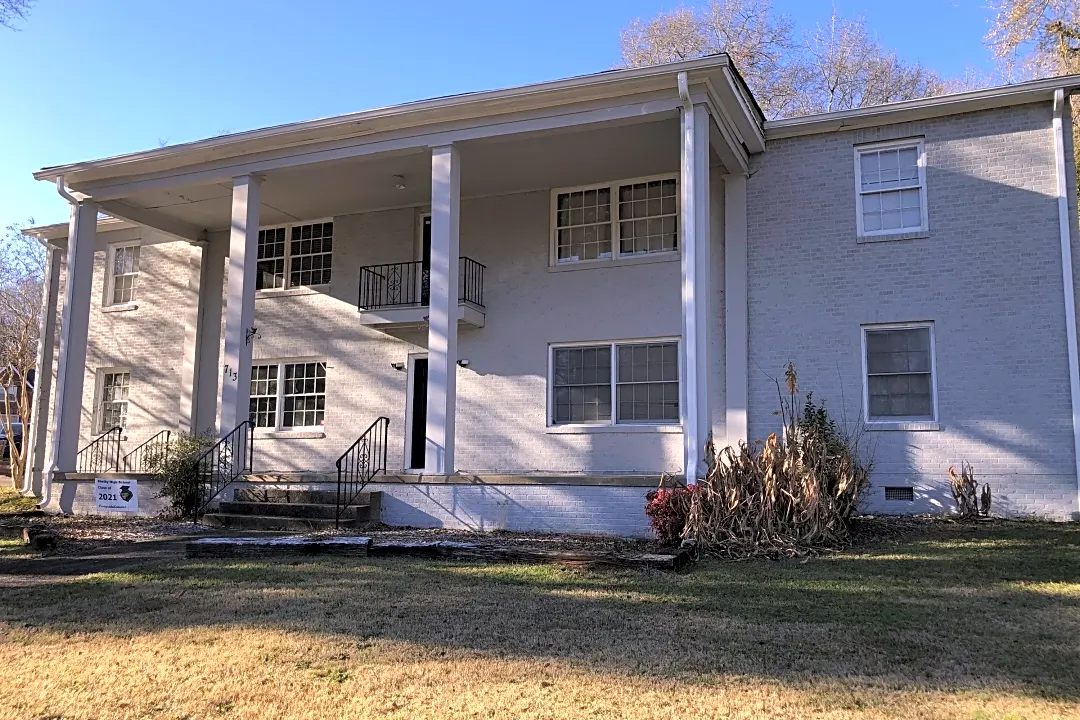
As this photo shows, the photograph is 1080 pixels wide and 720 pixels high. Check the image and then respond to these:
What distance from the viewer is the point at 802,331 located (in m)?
12.9

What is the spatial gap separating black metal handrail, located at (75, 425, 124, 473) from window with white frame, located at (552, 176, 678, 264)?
1020 centimetres

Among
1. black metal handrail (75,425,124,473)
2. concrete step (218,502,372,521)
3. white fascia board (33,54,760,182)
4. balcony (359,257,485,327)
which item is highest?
white fascia board (33,54,760,182)

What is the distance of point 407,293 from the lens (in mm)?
15648

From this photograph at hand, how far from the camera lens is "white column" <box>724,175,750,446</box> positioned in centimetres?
1297

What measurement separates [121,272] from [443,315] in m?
10.3

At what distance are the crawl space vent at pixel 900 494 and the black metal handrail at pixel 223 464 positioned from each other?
9.40 m

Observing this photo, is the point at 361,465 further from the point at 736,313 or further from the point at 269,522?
the point at 736,313

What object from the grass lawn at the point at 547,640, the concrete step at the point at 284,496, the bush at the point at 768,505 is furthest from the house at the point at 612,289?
the grass lawn at the point at 547,640

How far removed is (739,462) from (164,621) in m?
5.74

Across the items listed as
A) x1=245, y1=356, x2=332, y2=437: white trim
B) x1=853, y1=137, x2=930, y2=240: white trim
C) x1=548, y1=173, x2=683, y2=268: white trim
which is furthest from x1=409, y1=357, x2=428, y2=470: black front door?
x1=853, y1=137, x2=930, y2=240: white trim

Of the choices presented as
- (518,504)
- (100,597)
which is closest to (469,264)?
(518,504)

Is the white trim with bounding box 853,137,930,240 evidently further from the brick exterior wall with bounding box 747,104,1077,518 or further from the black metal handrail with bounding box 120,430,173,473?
the black metal handrail with bounding box 120,430,173,473

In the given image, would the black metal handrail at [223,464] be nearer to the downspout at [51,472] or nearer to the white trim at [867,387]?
the downspout at [51,472]

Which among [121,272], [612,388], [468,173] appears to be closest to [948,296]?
[612,388]
